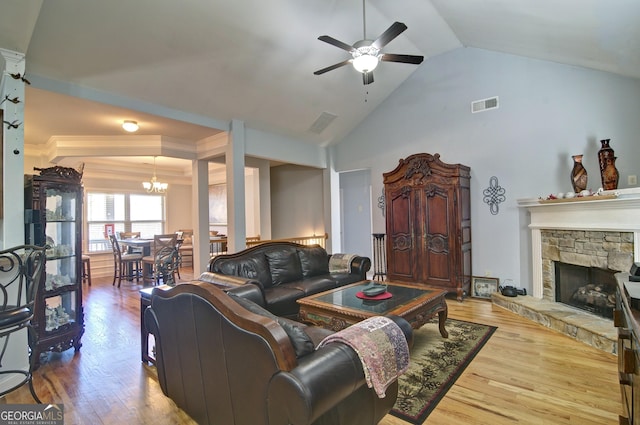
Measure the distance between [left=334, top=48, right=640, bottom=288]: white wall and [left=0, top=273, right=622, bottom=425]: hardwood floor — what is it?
1.79m

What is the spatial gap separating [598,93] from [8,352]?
22.6 feet

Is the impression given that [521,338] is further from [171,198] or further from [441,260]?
[171,198]

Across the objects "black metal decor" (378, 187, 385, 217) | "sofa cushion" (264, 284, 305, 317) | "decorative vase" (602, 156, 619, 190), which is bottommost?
"sofa cushion" (264, 284, 305, 317)

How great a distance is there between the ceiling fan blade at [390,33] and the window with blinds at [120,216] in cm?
765

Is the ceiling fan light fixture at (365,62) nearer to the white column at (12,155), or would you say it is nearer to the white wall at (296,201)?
the white column at (12,155)

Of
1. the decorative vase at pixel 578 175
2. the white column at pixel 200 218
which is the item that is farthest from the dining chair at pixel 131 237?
the decorative vase at pixel 578 175

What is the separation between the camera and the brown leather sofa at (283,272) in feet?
11.5

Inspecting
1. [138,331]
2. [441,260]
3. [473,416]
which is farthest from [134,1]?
[441,260]

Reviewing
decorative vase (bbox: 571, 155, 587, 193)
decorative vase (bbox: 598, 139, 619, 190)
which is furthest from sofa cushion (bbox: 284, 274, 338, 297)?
decorative vase (bbox: 598, 139, 619, 190)

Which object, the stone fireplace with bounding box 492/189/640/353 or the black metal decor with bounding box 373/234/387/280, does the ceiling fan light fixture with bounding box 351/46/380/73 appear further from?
the black metal decor with bounding box 373/234/387/280

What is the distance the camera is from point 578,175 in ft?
13.0

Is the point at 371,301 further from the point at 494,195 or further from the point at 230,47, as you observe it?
the point at 230,47

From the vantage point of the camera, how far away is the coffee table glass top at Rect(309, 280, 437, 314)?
279 centimetres

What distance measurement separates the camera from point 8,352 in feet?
8.36
